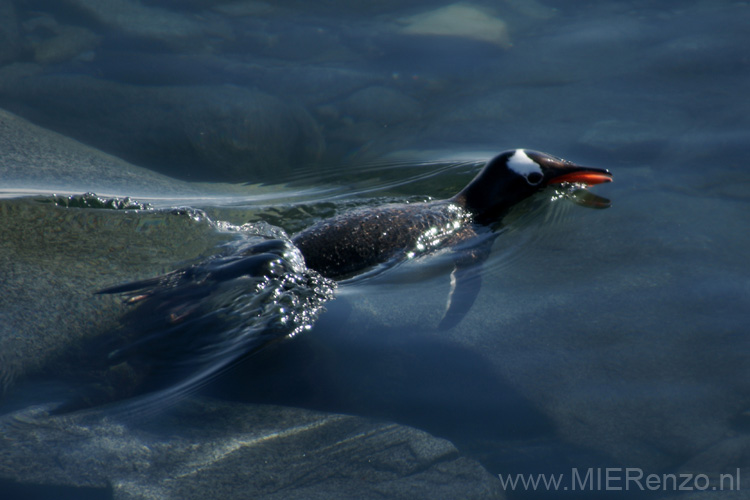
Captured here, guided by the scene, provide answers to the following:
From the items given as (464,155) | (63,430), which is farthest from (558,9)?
(63,430)

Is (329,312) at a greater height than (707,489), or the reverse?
(329,312)

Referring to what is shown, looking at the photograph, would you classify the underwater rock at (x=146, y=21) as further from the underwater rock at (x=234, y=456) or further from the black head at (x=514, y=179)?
the underwater rock at (x=234, y=456)

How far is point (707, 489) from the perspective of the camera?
104 inches

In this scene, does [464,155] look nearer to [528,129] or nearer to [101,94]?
[528,129]

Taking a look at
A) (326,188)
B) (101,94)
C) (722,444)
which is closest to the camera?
(722,444)

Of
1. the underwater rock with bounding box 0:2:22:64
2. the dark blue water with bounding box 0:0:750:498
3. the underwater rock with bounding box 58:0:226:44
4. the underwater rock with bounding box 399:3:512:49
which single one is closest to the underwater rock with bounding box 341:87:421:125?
the dark blue water with bounding box 0:0:750:498

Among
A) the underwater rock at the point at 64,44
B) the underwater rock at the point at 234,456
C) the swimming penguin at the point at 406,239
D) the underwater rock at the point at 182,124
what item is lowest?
the underwater rock at the point at 234,456

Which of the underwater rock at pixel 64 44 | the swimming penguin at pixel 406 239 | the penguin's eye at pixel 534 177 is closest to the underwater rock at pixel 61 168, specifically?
the underwater rock at pixel 64 44

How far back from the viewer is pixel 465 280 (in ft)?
14.3

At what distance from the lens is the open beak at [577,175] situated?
529 centimetres

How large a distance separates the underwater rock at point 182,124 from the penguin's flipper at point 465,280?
2263mm

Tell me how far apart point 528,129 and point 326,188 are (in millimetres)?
2019

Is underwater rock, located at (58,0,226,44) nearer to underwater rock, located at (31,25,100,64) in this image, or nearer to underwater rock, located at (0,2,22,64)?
underwater rock, located at (31,25,100,64)

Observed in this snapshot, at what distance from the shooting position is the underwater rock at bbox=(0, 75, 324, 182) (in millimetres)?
6457
